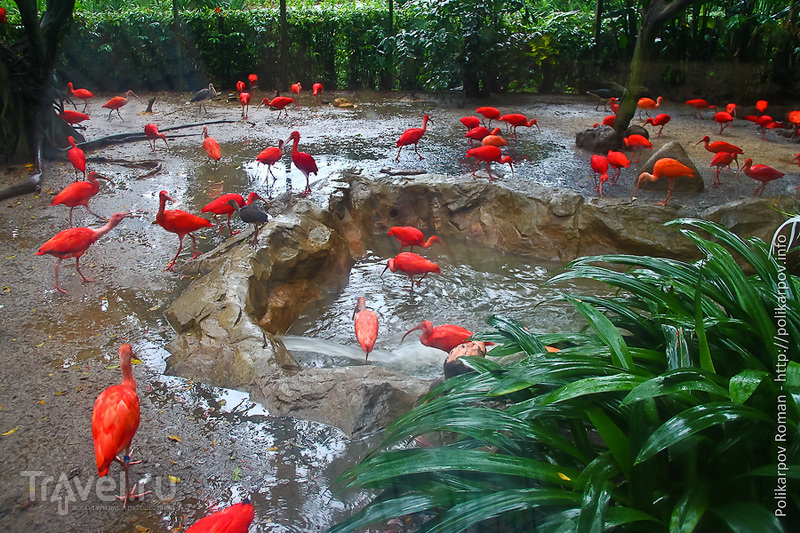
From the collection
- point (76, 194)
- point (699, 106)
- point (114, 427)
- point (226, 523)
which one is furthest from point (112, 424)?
point (699, 106)

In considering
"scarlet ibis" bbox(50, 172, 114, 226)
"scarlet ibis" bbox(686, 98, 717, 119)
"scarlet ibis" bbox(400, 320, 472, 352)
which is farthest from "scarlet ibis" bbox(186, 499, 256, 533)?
"scarlet ibis" bbox(686, 98, 717, 119)

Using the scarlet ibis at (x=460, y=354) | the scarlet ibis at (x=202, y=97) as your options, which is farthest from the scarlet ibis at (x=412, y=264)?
the scarlet ibis at (x=202, y=97)

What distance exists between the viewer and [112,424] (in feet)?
7.23

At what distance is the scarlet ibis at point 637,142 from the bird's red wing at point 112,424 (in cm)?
721

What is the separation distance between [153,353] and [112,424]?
1272 millimetres

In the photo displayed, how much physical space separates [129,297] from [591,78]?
1241 centimetres

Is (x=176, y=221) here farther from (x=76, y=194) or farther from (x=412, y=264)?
(x=412, y=264)

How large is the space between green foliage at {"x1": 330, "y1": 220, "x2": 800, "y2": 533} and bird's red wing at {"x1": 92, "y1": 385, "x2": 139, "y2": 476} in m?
1.07

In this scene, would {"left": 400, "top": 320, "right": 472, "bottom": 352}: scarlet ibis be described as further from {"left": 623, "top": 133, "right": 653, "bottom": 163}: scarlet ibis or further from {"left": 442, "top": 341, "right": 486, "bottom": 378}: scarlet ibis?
{"left": 623, "top": 133, "right": 653, "bottom": 163}: scarlet ibis

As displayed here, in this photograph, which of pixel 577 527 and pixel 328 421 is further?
pixel 328 421

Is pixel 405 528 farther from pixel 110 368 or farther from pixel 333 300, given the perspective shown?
pixel 333 300

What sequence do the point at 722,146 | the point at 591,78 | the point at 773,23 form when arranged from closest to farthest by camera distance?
the point at 722,146 → the point at 773,23 → the point at 591,78

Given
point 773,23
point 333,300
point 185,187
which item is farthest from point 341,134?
point 773,23

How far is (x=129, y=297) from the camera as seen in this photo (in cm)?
412
